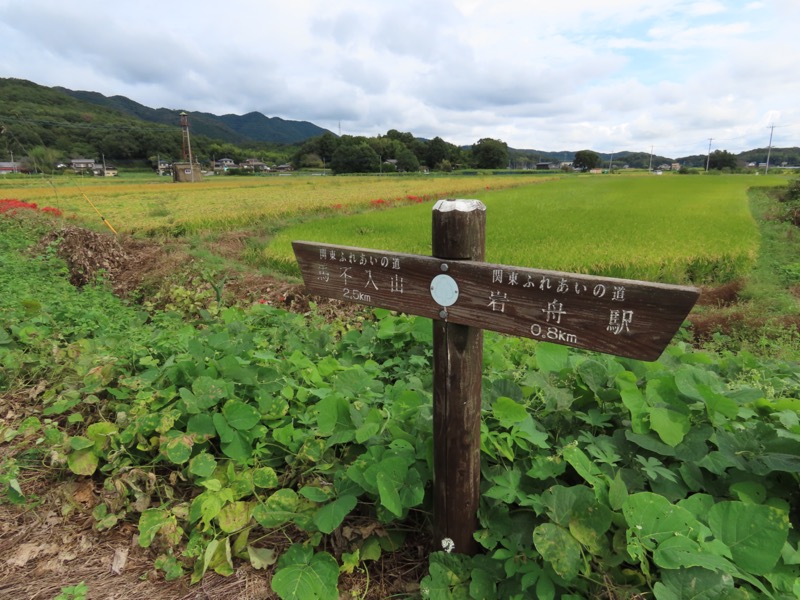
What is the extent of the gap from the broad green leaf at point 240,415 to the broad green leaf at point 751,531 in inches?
74.9

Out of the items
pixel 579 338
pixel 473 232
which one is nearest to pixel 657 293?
pixel 579 338

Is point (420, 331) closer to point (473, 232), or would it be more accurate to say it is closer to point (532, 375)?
point (532, 375)

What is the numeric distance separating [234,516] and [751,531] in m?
1.98

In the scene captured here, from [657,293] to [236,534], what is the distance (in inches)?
79.2

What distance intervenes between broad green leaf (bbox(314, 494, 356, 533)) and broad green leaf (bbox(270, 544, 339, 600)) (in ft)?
0.46

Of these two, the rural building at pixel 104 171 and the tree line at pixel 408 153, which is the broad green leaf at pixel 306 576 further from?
the tree line at pixel 408 153

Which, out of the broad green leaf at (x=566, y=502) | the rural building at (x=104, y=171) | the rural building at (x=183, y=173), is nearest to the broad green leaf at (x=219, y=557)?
the broad green leaf at (x=566, y=502)

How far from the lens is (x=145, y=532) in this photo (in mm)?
2064

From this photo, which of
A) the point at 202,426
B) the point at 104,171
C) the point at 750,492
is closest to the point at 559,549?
the point at 750,492

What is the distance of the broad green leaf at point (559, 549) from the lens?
4.66 ft

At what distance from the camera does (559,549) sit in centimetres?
145

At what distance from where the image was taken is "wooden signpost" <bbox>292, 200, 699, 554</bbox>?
1.33 m

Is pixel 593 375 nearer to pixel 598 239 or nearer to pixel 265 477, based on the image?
pixel 265 477

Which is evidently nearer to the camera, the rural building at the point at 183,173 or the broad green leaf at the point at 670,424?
the broad green leaf at the point at 670,424
